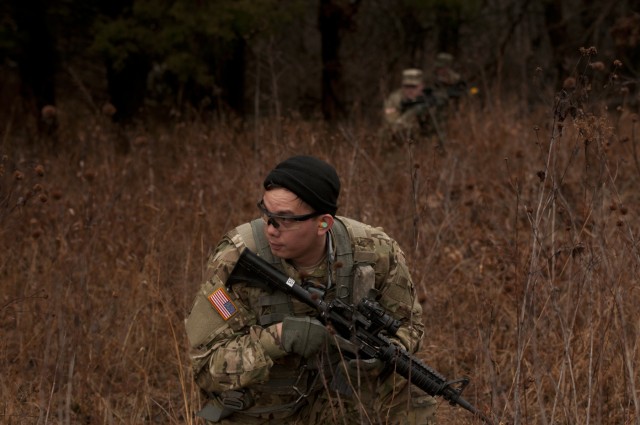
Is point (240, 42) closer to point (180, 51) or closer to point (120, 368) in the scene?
point (180, 51)

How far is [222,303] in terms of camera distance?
8.63 ft

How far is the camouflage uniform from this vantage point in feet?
8.43

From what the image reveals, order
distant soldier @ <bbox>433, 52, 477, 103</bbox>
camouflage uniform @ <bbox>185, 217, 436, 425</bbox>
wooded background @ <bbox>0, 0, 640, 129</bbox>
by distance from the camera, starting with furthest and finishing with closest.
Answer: wooded background @ <bbox>0, 0, 640, 129</bbox> → distant soldier @ <bbox>433, 52, 477, 103</bbox> → camouflage uniform @ <bbox>185, 217, 436, 425</bbox>

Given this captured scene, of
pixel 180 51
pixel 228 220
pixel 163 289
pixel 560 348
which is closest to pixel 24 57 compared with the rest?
pixel 180 51

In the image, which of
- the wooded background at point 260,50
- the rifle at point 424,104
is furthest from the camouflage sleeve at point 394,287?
the rifle at point 424,104

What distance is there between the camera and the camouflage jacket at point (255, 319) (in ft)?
8.38

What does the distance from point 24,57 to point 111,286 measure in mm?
6336

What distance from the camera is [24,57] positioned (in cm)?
992

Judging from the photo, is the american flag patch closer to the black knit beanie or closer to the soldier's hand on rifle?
the soldier's hand on rifle

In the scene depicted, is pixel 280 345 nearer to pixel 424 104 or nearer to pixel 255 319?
pixel 255 319

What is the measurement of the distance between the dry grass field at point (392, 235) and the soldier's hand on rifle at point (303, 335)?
42 cm

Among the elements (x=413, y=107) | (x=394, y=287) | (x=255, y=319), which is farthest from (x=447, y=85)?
(x=255, y=319)

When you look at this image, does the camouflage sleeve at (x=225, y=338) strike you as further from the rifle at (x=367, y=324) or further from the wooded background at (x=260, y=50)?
the wooded background at (x=260, y=50)

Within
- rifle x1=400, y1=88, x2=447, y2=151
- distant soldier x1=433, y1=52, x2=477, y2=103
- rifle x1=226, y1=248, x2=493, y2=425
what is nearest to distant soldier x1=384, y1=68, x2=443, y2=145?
rifle x1=400, y1=88, x2=447, y2=151
